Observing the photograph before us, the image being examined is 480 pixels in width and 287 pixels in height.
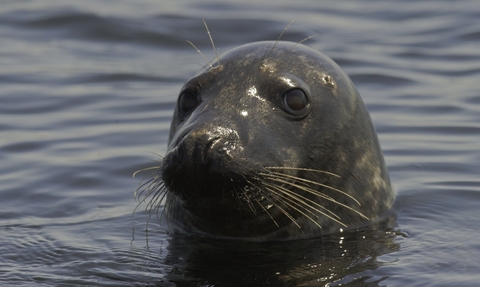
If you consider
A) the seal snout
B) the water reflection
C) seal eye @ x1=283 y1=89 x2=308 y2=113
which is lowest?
the water reflection

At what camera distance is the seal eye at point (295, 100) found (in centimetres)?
611

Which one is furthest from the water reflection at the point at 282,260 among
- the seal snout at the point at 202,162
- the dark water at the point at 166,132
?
the seal snout at the point at 202,162

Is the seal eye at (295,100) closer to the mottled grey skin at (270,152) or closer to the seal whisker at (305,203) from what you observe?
the mottled grey skin at (270,152)

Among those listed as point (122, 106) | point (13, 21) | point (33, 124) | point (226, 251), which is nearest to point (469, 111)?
point (122, 106)

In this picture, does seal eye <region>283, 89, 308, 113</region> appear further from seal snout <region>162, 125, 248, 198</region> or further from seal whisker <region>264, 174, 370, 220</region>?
seal snout <region>162, 125, 248, 198</region>

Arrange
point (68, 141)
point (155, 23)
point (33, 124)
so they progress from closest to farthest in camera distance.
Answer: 1. point (68, 141)
2. point (33, 124)
3. point (155, 23)

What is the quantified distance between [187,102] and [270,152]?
784 mm

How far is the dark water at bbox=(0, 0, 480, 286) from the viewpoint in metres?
5.75

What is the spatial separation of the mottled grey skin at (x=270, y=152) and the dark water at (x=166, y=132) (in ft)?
0.52

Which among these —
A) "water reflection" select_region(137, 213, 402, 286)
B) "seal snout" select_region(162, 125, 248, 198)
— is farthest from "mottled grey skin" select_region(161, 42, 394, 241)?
"water reflection" select_region(137, 213, 402, 286)

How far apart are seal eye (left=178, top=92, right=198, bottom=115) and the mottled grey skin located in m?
0.02

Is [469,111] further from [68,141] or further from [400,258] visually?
Answer: [400,258]

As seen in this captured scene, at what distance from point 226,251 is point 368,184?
1.08 m

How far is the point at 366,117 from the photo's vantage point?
262 inches
